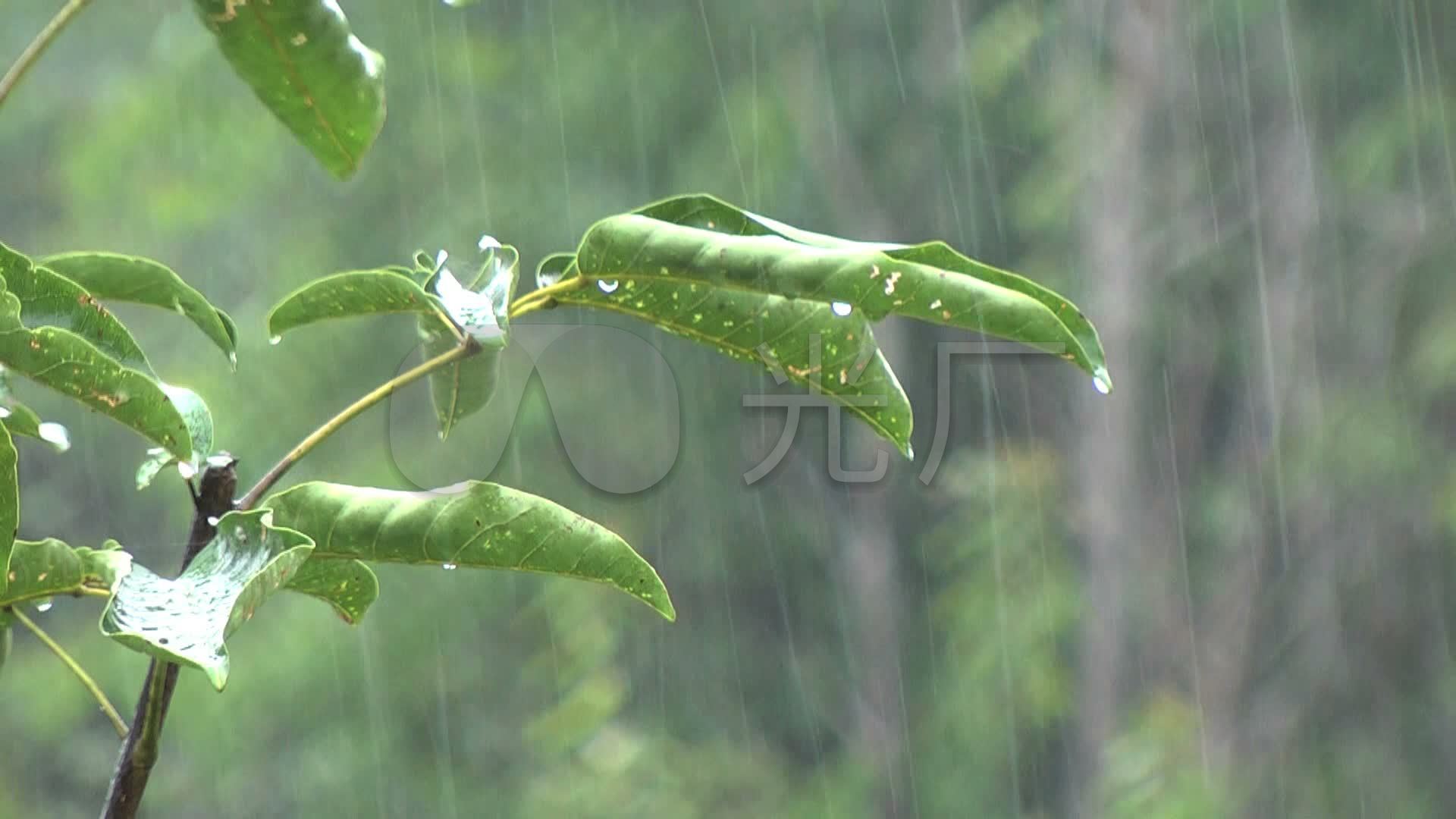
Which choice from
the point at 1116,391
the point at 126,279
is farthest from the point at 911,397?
the point at 126,279

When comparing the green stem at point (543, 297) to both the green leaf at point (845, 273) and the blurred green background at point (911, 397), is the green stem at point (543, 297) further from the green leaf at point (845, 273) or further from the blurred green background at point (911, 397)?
the blurred green background at point (911, 397)

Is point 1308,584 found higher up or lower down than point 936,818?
higher up

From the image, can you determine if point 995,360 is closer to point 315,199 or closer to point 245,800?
point 315,199

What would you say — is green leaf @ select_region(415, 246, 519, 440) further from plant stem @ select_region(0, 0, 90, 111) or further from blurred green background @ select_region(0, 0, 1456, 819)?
blurred green background @ select_region(0, 0, 1456, 819)

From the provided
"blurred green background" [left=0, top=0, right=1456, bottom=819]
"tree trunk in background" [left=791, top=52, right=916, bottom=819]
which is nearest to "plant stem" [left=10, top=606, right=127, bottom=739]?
"blurred green background" [left=0, top=0, right=1456, bottom=819]

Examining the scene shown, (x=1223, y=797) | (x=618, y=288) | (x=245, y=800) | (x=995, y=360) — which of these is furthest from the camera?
(x=995, y=360)

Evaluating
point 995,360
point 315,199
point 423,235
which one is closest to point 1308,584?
point 995,360
